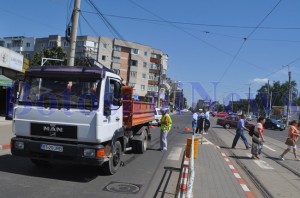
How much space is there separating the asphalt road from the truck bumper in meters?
0.48

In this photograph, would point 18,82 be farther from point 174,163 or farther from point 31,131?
point 174,163

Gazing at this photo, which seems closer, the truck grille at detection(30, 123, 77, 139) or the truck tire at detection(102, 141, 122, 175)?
the truck grille at detection(30, 123, 77, 139)

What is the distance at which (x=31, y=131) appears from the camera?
373 inches

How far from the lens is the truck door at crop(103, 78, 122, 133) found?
9586mm

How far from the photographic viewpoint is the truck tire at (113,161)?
392 inches

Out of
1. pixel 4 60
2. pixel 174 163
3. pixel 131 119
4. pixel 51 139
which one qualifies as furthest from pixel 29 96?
pixel 4 60

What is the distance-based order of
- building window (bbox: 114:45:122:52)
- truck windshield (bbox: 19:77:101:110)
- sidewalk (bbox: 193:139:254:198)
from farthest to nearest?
building window (bbox: 114:45:122:52)
truck windshield (bbox: 19:77:101:110)
sidewalk (bbox: 193:139:254:198)

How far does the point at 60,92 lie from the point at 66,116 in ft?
2.15

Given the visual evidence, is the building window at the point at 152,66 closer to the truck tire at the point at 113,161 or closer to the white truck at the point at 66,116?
the truck tire at the point at 113,161

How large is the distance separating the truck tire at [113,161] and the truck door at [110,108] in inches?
19.4

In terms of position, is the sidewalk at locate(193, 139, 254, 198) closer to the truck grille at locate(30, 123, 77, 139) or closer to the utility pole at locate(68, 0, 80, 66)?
the truck grille at locate(30, 123, 77, 139)

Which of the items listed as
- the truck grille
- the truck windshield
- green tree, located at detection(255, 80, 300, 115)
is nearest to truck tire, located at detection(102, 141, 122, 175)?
the truck grille

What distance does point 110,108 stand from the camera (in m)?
9.80

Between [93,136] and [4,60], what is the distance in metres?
21.2
